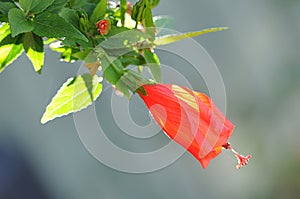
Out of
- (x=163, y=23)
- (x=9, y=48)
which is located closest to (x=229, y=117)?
(x=163, y=23)

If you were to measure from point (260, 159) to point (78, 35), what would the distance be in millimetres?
2051

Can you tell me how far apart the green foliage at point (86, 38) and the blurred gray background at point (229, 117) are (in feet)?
5.83

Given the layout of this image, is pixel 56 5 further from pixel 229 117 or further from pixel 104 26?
pixel 229 117

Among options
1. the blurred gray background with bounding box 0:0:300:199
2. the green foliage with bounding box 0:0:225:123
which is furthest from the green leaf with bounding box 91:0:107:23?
the blurred gray background with bounding box 0:0:300:199

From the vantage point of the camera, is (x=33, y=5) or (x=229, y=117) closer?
(x=33, y=5)

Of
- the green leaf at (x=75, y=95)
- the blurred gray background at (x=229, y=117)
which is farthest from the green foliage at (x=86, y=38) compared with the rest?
the blurred gray background at (x=229, y=117)

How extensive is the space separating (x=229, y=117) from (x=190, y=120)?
6.39 ft

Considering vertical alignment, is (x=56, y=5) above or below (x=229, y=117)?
above

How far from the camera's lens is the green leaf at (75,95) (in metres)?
0.53

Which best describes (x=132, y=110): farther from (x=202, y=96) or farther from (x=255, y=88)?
(x=202, y=96)

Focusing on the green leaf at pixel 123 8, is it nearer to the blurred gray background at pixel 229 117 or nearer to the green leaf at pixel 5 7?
the green leaf at pixel 5 7

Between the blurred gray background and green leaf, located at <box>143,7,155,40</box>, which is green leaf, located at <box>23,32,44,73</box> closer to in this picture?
green leaf, located at <box>143,7,155,40</box>

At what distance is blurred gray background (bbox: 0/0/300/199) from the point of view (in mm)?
2350

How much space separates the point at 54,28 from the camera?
451 millimetres
